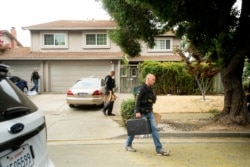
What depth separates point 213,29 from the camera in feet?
37.3

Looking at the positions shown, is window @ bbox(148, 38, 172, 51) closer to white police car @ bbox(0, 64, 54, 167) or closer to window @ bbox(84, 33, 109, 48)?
window @ bbox(84, 33, 109, 48)

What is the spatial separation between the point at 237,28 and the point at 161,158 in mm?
5474

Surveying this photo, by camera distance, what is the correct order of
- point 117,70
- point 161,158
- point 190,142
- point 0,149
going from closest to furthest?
1. point 0,149
2. point 161,158
3. point 190,142
4. point 117,70

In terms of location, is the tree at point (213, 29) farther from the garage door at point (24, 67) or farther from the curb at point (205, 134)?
the garage door at point (24, 67)

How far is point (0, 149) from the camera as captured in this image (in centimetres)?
255

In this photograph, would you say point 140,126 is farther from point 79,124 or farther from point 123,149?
point 79,124

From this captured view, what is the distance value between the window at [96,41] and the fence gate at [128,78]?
3.73m

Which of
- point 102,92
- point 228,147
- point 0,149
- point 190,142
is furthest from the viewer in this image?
point 102,92

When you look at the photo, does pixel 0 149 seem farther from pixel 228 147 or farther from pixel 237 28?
pixel 237 28

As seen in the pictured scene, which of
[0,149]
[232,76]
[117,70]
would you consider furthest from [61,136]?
[117,70]

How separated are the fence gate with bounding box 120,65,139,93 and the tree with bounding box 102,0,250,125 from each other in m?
12.0

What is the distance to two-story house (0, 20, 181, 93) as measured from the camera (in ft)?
86.5

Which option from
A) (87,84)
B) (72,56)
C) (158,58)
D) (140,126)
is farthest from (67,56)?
(140,126)

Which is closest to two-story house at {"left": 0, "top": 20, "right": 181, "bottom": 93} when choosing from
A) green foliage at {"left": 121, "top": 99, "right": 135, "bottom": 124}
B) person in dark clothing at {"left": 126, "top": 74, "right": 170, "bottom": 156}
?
green foliage at {"left": 121, "top": 99, "right": 135, "bottom": 124}
